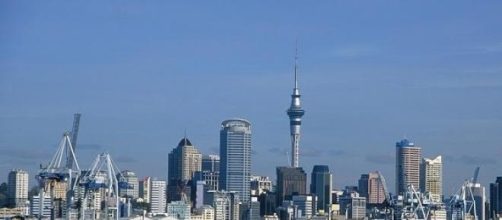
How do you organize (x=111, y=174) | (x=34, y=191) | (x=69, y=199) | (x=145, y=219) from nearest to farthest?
(x=111, y=174)
(x=69, y=199)
(x=145, y=219)
(x=34, y=191)

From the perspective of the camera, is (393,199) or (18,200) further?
(18,200)

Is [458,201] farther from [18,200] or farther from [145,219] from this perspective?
[18,200]

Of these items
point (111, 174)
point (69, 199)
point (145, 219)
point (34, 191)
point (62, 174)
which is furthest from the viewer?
point (34, 191)

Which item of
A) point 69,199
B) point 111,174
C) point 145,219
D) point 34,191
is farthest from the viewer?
point 34,191

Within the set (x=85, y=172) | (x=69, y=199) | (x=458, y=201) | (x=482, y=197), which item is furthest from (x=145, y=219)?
(x=482, y=197)

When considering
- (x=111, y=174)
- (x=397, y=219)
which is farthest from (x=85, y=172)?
(x=397, y=219)

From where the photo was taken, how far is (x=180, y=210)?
645ft

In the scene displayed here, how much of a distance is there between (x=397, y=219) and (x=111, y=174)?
118 feet

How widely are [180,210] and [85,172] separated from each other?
58.5 metres

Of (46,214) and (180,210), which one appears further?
(180,210)

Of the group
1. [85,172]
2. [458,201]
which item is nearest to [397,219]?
[458,201]

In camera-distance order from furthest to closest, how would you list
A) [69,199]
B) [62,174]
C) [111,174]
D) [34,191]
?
[34,191]
[69,199]
[111,174]
[62,174]

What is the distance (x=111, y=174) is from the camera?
13800 centimetres

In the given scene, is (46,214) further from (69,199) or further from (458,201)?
(458,201)
